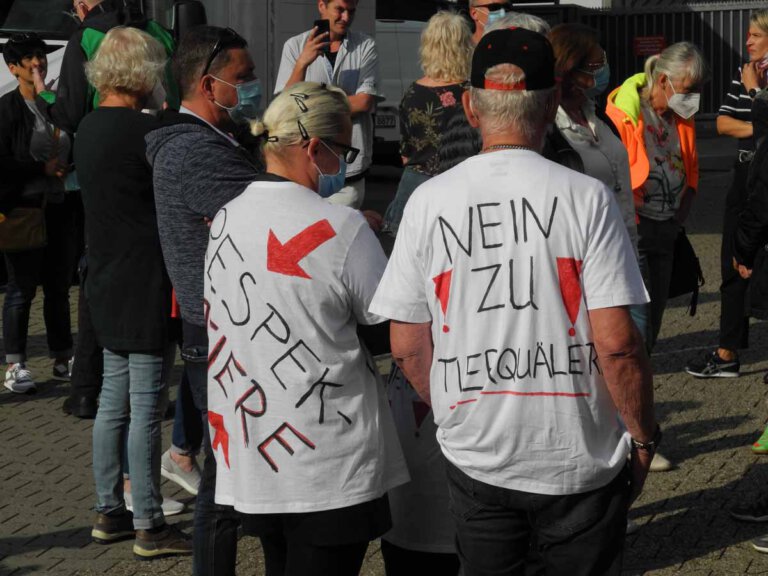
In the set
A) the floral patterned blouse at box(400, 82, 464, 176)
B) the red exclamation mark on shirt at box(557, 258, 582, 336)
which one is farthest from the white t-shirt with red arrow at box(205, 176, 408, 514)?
the floral patterned blouse at box(400, 82, 464, 176)

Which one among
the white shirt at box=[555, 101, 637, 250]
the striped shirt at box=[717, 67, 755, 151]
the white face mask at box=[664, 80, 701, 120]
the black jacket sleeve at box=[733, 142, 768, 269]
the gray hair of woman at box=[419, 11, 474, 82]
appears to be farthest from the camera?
the striped shirt at box=[717, 67, 755, 151]

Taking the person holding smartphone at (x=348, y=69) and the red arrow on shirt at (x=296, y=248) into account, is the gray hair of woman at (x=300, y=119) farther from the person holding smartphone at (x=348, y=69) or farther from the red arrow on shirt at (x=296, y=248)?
the person holding smartphone at (x=348, y=69)

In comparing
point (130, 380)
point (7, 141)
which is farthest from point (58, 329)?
point (130, 380)

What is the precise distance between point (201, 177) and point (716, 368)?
166 inches

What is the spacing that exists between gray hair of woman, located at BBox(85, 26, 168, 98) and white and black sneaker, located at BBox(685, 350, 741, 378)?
3.89 m

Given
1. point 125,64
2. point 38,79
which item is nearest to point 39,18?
point 38,79

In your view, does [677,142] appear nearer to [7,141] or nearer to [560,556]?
[560,556]

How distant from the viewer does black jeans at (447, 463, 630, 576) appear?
9.17 ft

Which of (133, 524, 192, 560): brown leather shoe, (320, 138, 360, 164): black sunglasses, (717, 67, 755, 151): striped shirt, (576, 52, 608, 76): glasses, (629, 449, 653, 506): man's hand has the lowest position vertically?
(133, 524, 192, 560): brown leather shoe

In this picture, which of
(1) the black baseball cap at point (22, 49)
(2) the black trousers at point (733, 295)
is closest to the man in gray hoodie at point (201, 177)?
(1) the black baseball cap at point (22, 49)

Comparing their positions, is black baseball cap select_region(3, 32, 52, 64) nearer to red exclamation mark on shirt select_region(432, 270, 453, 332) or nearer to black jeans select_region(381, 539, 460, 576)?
black jeans select_region(381, 539, 460, 576)

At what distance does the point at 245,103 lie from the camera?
415 centimetres

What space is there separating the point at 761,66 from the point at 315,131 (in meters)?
4.32

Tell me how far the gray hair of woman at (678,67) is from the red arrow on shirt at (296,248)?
3.07 meters
